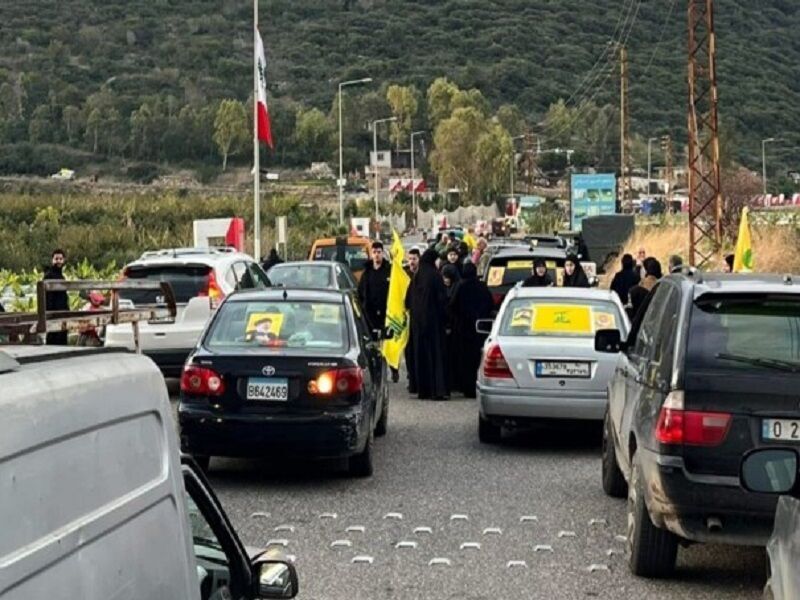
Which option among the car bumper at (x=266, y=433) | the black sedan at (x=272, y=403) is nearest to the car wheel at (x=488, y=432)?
the black sedan at (x=272, y=403)

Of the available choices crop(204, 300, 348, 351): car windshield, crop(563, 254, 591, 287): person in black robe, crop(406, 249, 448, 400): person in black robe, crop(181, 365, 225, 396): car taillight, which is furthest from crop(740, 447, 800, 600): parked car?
crop(563, 254, 591, 287): person in black robe

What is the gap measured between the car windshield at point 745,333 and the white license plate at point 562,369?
5.25 metres

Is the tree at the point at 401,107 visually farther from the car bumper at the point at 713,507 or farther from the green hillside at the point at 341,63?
the car bumper at the point at 713,507

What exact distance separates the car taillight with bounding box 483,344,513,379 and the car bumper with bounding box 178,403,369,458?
256cm

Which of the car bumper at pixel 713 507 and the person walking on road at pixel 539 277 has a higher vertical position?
the person walking on road at pixel 539 277

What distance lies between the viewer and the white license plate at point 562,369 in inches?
533

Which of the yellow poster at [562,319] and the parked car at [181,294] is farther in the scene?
the parked car at [181,294]

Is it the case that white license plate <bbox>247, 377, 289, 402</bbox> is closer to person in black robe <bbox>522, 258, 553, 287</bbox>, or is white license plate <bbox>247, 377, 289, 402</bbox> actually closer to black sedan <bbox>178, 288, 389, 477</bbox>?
black sedan <bbox>178, 288, 389, 477</bbox>

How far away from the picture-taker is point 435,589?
8242mm

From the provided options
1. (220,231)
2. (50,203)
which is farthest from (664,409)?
(50,203)

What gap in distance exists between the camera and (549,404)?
13.5 metres

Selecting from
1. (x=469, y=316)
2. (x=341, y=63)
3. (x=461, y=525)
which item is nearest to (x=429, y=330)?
(x=469, y=316)

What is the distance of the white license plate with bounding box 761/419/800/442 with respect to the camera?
7664mm

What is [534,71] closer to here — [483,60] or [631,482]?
[483,60]
